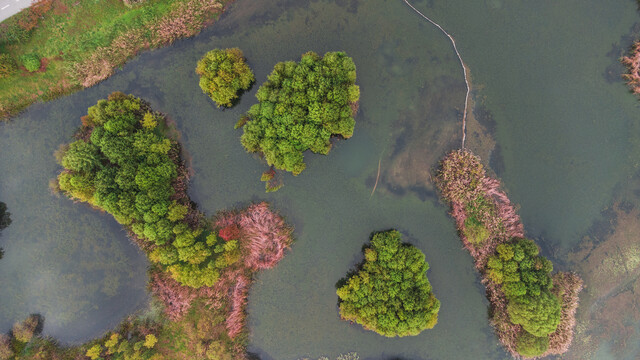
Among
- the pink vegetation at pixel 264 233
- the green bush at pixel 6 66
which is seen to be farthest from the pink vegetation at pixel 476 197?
the green bush at pixel 6 66

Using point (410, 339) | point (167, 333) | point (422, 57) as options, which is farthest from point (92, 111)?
point (410, 339)

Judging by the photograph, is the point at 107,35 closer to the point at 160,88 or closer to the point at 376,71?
the point at 160,88

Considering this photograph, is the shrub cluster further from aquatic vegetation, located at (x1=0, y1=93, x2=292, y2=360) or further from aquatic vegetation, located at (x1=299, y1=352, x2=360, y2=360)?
aquatic vegetation, located at (x1=299, y1=352, x2=360, y2=360)

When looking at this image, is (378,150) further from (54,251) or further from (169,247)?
(54,251)

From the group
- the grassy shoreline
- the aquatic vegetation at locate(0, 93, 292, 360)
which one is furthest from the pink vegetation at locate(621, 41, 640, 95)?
the grassy shoreline

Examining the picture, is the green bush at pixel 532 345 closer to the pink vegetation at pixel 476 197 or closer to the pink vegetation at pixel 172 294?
the pink vegetation at pixel 476 197

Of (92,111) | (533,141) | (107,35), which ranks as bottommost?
(533,141)
